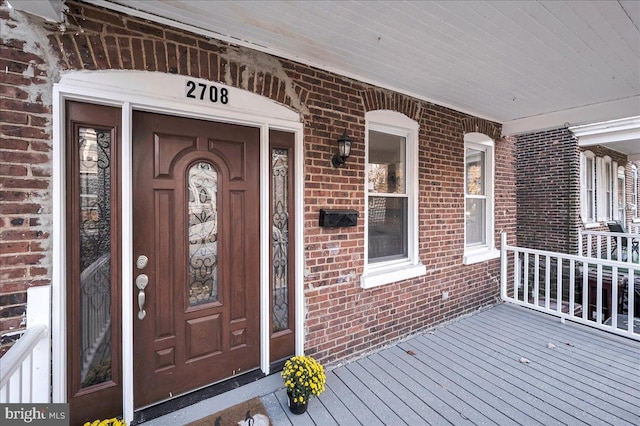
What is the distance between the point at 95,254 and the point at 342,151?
2.09 metres

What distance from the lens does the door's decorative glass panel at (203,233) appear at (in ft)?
7.54

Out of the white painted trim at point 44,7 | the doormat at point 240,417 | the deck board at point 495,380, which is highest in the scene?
the white painted trim at point 44,7

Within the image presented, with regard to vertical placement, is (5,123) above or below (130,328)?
above

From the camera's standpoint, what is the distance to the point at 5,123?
1651 millimetres

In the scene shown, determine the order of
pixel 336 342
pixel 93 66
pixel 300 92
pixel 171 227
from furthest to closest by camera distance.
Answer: pixel 336 342 < pixel 300 92 < pixel 171 227 < pixel 93 66

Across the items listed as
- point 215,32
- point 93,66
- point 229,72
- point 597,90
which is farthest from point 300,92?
point 597,90

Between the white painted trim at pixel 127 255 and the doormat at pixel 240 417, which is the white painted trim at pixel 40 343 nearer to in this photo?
the white painted trim at pixel 127 255

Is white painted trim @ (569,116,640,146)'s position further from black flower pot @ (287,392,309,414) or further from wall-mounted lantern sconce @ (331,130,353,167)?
black flower pot @ (287,392,309,414)

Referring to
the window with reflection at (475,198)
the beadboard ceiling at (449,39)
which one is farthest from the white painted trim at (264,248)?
the window with reflection at (475,198)

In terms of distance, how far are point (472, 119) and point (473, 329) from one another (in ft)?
9.53

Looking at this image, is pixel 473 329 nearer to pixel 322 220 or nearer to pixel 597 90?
pixel 322 220

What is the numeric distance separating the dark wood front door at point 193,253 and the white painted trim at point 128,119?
7 cm

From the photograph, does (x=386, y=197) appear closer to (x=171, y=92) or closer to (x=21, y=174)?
(x=171, y=92)

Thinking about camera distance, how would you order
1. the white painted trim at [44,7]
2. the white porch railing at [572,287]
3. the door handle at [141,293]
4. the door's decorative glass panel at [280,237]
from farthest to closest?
1. the white porch railing at [572,287]
2. the door's decorative glass panel at [280,237]
3. the door handle at [141,293]
4. the white painted trim at [44,7]
